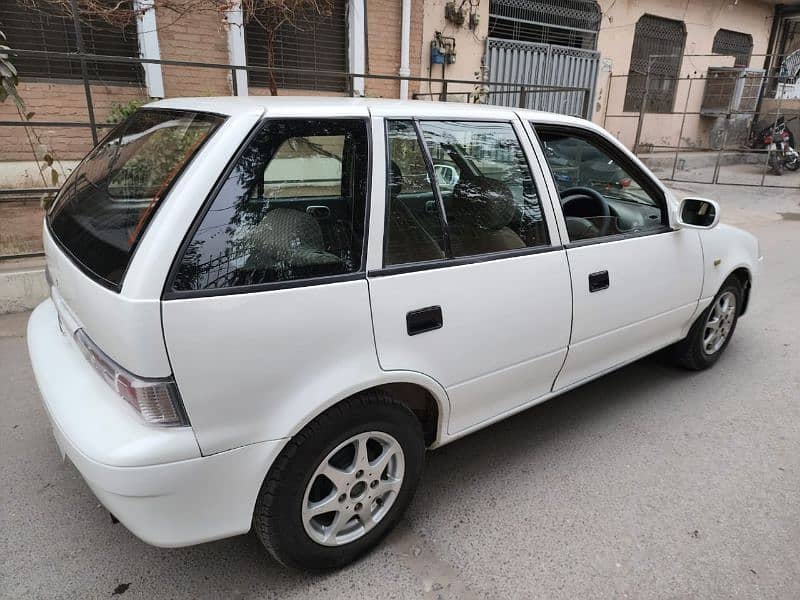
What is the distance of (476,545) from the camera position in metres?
2.37

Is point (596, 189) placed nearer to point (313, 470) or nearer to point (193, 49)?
point (313, 470)

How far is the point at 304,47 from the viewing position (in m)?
7.67

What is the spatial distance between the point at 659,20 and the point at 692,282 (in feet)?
40.0

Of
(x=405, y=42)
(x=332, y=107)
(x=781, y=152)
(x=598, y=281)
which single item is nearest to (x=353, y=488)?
(x=332, y=107)

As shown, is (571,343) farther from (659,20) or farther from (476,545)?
(659,20)

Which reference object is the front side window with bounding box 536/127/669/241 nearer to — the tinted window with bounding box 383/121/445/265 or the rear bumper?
the tinted window with bounding box 383/121/445/265

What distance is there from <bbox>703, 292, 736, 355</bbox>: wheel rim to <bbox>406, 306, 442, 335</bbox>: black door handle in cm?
244

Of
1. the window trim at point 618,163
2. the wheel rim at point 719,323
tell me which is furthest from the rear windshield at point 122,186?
the wheel rim at point 719,323

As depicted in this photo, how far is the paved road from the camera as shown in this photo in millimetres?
2160

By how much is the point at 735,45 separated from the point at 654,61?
428 centimetres

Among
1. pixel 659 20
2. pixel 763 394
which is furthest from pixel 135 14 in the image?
pixel 659 20

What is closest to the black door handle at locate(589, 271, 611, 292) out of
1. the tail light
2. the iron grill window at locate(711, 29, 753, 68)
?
the tail light

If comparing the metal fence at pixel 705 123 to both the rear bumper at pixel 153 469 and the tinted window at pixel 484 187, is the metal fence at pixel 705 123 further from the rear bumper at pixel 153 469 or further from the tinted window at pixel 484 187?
the rear bumper at pixel 153 469

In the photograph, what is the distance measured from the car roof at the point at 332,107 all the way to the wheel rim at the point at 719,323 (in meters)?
2.10
